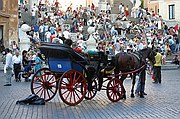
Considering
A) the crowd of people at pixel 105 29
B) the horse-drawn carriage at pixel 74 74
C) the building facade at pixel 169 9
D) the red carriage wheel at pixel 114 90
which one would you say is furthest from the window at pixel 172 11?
Result: the red carriage wheel at pixel 114 90

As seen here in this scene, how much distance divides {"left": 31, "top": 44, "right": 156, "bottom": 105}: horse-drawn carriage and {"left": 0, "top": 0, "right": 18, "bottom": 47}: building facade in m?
22.2

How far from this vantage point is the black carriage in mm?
13562

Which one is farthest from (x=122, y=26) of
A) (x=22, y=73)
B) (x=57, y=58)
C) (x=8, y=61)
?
(x=57, y=58)

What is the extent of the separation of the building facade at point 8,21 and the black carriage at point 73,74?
22.3 m

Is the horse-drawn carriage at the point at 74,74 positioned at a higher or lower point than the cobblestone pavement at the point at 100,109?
higher

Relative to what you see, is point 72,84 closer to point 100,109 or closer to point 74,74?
point 74,74

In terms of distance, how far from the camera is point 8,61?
20781mm

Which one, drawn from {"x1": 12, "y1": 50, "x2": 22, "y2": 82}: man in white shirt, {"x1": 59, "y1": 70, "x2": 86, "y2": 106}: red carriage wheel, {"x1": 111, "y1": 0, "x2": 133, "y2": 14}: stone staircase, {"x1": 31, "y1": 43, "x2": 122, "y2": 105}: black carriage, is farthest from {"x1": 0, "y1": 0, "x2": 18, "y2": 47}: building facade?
{"x1": 59, "y1": 70, "x2": 86, "y2": 106}: red carriage wheel

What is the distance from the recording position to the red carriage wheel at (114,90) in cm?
1458

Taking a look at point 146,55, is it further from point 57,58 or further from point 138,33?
point 138,33

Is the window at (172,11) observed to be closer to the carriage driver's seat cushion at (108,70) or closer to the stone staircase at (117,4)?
the stone staircase at (117,4)

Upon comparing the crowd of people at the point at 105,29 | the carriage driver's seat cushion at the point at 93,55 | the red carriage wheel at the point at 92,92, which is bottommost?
the red carriage wheel at the point at 92,92

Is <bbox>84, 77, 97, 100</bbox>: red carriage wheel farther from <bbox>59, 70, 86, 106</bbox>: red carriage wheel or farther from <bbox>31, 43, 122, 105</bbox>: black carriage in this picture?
<bbox>59, 70, 86, 106</bbox>: red carriage wheel

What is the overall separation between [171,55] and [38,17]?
12.0 m
